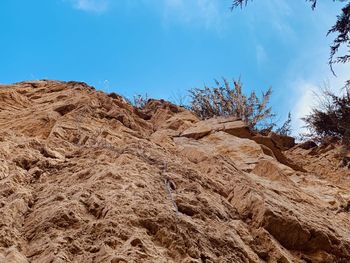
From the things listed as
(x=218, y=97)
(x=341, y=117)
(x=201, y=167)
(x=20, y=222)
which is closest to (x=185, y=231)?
(x=20, y=222)

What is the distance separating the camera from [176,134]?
7453 mm

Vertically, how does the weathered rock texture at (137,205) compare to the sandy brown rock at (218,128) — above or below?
below

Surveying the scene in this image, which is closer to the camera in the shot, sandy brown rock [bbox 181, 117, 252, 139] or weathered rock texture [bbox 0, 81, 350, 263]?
weathered rock texture [bbox 0, 81, 350, 263]

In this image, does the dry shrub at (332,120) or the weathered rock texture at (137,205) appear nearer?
the weathered rock texture at (137,205)

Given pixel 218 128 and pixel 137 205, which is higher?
pixel 218 128

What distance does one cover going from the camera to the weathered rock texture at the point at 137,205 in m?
2.90

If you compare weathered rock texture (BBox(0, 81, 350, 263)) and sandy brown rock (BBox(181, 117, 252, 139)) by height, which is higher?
sandy brown rock (BBox(181, 117, 252, 139))

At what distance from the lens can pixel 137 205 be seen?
10.6 ft

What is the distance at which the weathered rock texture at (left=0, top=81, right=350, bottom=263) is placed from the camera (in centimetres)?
290

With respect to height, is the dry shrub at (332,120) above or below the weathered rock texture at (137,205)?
above

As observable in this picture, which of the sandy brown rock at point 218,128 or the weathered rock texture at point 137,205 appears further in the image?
the sandy brown rock at point 218,128

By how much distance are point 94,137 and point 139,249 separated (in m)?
2.59

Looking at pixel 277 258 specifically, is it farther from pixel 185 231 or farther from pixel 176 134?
pixel 176 134

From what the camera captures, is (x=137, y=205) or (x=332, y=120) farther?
(x=332, y=120)
